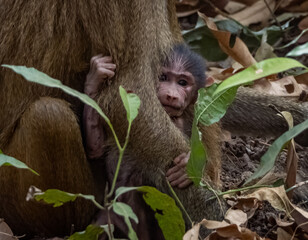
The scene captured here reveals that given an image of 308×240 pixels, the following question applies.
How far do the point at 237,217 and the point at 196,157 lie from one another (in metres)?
0.38

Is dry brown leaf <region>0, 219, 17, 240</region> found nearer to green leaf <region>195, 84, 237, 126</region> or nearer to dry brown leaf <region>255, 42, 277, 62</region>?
green leaf <region>195, 84, 237, 126</region>

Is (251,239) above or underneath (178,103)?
underneath

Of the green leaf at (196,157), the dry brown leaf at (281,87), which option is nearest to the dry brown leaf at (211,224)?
the green leaf at (196,157)

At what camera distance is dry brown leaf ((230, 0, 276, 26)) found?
7098mm

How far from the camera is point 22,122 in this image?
151 inches

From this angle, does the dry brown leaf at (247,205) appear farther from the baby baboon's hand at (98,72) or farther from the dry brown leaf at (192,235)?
the baby baboon's hand at (98,72)

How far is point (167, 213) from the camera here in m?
3.50

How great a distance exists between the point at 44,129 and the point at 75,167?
29 centimetres

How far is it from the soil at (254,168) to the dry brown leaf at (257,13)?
1795mm

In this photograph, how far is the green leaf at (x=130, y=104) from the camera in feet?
10.7

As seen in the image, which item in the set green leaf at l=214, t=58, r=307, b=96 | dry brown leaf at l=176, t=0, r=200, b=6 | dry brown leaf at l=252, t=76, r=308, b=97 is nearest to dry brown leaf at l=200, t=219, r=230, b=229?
green leaf at l=214, t=58, r=307, b=96

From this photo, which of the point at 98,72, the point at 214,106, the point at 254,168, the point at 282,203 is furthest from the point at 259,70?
the point at 254,168

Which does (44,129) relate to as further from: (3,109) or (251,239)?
(251,239)

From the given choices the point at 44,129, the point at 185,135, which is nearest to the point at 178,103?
the point at 185,135
